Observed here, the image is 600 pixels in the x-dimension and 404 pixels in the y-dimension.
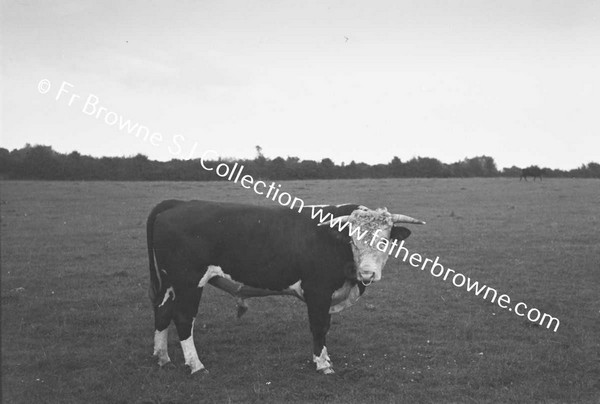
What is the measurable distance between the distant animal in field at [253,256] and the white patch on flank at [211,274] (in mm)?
14

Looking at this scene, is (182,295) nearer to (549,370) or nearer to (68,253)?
(549,370)

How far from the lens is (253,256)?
7.71 meters

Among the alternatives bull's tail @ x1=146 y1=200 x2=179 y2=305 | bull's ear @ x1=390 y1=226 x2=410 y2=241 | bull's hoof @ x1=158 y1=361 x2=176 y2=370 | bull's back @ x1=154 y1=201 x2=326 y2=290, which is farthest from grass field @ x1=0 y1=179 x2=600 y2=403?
bull's ear @ x1=390 y1=226 x2=410 y2=241

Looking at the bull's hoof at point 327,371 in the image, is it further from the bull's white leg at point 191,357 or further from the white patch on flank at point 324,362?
the bull's white leg at point 191,357

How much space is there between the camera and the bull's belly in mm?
7738

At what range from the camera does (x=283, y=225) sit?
797 cm

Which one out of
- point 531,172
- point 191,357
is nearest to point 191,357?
point 191,357

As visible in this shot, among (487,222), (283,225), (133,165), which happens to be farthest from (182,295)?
(133,165)

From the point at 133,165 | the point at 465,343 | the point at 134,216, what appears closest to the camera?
the point at 465,343

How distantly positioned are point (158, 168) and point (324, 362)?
138ft

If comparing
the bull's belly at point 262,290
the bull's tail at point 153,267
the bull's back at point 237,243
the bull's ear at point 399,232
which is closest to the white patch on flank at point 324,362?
the bull's belly at point 262,290

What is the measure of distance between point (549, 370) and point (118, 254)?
12.0m

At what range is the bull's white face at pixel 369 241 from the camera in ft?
24.0

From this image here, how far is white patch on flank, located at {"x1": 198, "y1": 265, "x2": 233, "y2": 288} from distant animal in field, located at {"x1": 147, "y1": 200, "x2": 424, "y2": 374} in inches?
0.6
